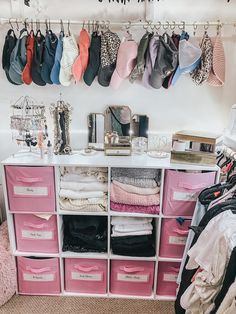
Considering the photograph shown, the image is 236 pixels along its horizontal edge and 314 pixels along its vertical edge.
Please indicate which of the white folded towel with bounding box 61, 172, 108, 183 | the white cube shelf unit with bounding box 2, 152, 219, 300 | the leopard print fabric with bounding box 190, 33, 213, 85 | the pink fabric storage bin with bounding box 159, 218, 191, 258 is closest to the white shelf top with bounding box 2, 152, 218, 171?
the white cube shelf unit with bounding box 2, 152, 219, 300

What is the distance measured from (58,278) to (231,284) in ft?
4.15

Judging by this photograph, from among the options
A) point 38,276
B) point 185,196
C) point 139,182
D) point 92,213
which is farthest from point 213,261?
point 38,276

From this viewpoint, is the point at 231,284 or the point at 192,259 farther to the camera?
the point at 192,259

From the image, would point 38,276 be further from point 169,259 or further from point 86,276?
point 169,259

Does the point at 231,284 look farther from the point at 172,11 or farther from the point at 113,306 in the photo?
the point at 172,11

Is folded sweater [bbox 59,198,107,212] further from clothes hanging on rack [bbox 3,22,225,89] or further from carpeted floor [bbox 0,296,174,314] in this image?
clothes hanging on rack [bbox 3,22,225,89]

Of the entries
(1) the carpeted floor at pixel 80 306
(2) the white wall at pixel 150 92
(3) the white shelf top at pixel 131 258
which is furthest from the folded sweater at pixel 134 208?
(1) the carpeted floor at pixel 80 306

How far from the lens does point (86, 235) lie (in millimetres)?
1752

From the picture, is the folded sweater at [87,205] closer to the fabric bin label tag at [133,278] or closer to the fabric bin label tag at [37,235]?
the fabric bin label tag at [37,235]

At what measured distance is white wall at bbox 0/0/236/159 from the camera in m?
1.75

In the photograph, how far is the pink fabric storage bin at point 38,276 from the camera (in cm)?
180

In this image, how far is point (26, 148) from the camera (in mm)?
1904

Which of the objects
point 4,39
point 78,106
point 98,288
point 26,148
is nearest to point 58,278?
point 98,288

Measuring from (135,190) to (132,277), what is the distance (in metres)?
0.64
